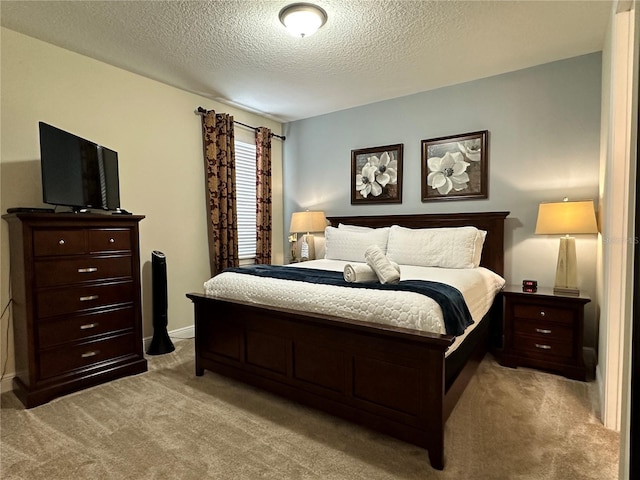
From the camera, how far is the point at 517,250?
11.1 feet

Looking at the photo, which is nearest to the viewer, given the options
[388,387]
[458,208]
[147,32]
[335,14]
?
[388,387]

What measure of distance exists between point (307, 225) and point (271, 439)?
284 cm

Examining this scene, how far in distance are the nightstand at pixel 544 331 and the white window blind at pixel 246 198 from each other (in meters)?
3.03

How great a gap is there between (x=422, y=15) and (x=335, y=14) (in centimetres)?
63

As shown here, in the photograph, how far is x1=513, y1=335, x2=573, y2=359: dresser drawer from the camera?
2.70 metres

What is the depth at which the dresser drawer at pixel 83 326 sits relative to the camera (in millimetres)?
2400

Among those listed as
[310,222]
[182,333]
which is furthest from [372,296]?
[182,333]

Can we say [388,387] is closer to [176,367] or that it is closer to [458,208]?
[176,367]

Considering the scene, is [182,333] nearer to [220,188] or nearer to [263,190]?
[220,188]

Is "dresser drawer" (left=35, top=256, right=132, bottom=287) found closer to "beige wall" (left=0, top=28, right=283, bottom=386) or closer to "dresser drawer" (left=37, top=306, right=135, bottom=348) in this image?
"dresser drawer" (left=37, top=306, right=135, bottom=348)

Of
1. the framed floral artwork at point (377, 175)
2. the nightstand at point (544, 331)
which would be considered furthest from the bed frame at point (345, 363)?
the framed floral artwork at point (377, 175)

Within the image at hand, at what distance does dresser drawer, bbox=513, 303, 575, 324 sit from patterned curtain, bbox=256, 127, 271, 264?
9.97 feet

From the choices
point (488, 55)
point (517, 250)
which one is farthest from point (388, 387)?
point (488, 55)

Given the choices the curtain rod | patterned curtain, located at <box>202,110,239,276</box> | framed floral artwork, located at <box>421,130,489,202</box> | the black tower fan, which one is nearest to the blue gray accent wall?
framed floral artwork, located at <box>421,130,489,202</box>
